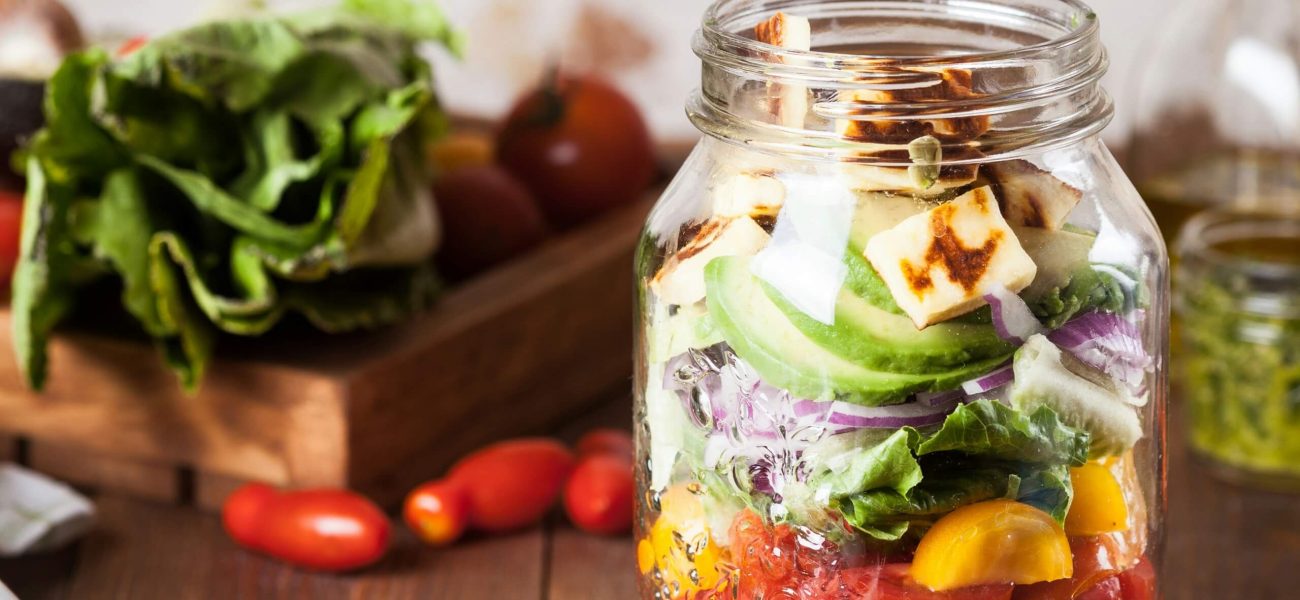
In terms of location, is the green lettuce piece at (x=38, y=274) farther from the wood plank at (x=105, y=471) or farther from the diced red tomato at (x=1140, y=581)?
the diced red tomato at (x=1140, y=581)

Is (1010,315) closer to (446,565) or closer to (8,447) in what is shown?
(446,565)

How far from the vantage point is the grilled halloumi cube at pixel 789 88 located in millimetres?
713

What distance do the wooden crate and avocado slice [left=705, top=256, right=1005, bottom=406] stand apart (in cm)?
50

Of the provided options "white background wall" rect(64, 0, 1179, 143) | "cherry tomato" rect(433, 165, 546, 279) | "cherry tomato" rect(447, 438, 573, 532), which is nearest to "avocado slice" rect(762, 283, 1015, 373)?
"cherry tomato" rect(447, 438, 573, 532)

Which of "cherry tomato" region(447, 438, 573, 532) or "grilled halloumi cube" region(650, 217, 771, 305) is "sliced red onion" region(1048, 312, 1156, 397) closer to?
"grilled halloumi cube" region(650, 217, 771, 305)

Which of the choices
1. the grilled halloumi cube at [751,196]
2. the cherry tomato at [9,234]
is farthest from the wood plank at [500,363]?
the grilled halloumi cube at [751,196]

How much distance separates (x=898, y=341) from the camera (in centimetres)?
67

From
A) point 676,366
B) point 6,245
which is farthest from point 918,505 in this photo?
point 6,245

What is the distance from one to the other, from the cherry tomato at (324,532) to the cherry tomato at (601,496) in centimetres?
16

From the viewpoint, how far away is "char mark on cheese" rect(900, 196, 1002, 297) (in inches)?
26.3

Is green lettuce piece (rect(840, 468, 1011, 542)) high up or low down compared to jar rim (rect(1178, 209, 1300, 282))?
up

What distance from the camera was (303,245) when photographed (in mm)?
1114

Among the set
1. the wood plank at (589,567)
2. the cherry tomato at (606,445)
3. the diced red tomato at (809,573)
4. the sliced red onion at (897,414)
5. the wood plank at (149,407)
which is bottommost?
the wood plank at (589,567)

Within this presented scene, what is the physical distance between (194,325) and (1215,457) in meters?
0.88
